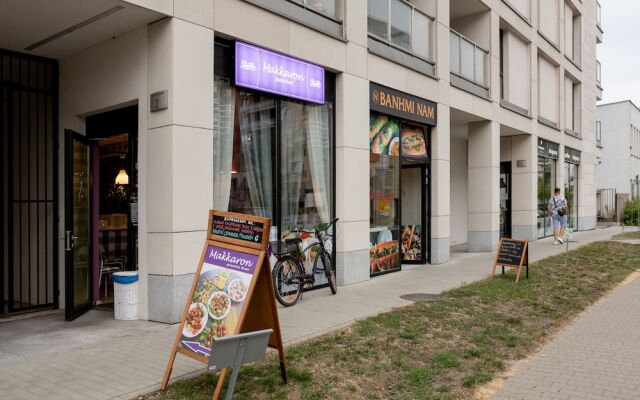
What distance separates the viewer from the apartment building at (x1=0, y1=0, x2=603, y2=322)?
22.6 feet

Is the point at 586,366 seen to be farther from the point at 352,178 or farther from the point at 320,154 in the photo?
the point at 320,154

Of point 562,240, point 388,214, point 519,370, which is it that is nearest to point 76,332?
point 519,370

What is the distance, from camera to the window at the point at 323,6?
9138 millimetres

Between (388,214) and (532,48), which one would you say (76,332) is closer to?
(388,214)

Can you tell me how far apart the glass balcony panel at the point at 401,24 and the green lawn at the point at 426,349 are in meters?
5.52

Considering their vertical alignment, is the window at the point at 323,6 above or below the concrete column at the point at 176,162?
above

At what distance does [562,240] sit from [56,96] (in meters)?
16.6

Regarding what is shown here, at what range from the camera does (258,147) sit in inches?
332

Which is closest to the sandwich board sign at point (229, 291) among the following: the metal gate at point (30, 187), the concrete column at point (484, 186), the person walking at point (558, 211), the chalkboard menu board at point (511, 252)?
the metal gate at point (30, 187)

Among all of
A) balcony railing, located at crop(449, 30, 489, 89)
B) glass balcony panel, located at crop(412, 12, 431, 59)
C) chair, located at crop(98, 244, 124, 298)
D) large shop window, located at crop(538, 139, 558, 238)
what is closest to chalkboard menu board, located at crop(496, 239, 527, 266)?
glass balcony panel, located at crop(412, 12, 431, 59)

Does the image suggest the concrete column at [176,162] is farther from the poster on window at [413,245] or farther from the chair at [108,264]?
the poster on window at [413,245]

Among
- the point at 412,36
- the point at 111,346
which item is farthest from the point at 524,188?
the point at 111,346

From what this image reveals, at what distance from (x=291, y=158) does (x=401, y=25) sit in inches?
183

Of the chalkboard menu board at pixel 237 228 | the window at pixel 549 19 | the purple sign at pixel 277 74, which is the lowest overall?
the chalkboard menu board at pixel 237 228
